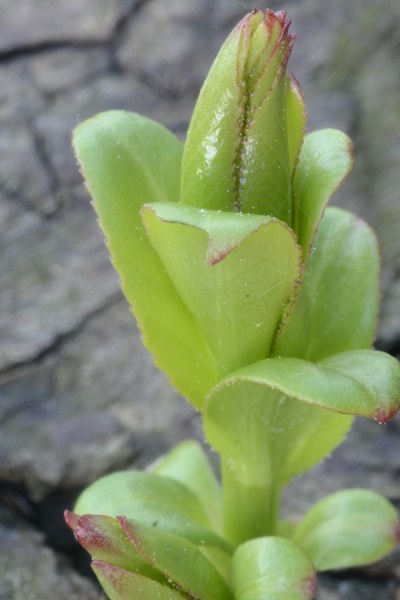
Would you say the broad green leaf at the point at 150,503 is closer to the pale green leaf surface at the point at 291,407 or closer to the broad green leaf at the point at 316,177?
the pale green leaf surface at the point at 291,407

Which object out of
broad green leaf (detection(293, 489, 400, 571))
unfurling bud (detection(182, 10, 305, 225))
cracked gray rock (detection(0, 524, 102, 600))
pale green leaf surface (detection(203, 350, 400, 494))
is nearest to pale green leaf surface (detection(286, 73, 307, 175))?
unfurling bud (detection(182, 10, 305, 225))

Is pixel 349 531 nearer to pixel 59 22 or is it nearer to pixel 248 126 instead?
pixel 248 126

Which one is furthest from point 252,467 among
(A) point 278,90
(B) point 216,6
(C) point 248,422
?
(B) point 216,6

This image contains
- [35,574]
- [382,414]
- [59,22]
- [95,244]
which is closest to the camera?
[382,414]

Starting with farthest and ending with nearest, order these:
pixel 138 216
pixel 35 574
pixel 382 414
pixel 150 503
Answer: pixel 35 574 → pixel 150 503 → pixel 138 216 → pixel 382 414

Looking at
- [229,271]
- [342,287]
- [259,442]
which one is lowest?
[259,442]

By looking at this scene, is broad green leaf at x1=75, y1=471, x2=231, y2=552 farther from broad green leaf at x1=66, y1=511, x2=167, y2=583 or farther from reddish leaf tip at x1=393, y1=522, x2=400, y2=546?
reddish leaf tip at x1=393, y1=522, x2=400, y2=546

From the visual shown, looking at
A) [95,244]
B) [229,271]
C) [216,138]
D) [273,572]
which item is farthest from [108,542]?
[95,244]
